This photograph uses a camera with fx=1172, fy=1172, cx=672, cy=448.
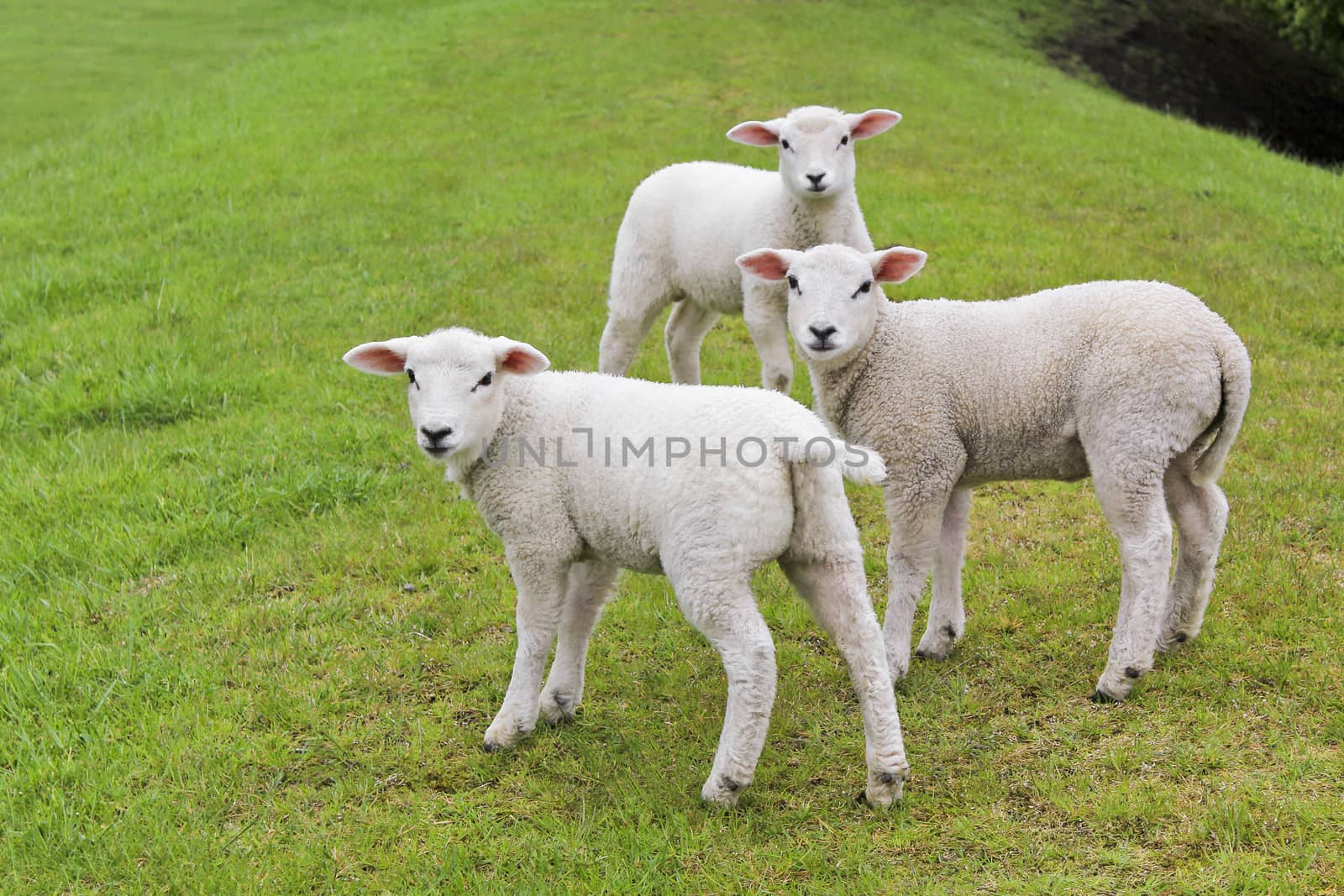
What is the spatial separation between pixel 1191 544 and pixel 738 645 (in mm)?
2168

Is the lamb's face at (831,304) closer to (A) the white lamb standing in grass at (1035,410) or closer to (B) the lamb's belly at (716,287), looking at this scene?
(A) the white lamb standing in grass at (1035,410)

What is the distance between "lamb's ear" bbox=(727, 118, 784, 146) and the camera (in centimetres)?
655

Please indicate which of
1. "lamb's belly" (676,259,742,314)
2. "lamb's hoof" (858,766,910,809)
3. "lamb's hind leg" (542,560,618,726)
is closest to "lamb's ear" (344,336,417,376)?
"lamb's hind leg" (542,560,618,726)

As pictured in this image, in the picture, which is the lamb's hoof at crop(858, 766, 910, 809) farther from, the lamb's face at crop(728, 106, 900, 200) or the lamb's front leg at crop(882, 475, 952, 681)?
the lamb's face at crop(728, 106, 900, 200)

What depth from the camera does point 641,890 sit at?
3814mm

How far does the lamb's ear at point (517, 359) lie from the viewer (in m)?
4.48

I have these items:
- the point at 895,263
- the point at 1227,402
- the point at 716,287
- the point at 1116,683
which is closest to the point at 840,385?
the point at 895,263

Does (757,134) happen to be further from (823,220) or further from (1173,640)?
(1173,640)

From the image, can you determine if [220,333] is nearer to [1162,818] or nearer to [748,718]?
[748,718]

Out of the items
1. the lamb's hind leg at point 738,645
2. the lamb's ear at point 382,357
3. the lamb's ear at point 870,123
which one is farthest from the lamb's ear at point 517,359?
the lamb's ear at point 870,123

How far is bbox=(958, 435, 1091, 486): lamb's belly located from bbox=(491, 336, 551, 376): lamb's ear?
1836 millimetres

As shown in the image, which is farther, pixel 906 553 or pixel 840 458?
pixel 906 553

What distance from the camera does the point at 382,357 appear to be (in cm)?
462

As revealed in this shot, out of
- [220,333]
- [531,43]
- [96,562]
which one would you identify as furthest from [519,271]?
[531,43]
